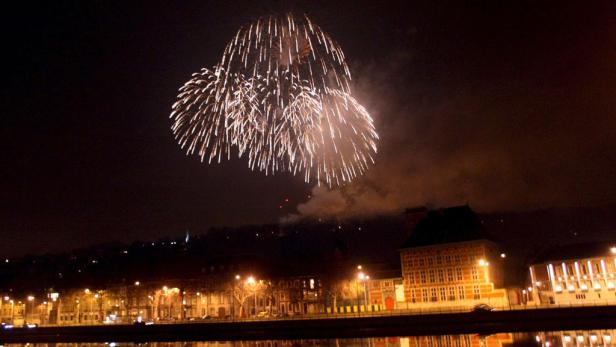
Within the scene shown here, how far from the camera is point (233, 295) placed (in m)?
75.8

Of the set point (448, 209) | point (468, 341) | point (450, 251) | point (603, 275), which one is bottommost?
point (468, 341)

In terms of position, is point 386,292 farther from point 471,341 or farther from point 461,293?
point 471,341

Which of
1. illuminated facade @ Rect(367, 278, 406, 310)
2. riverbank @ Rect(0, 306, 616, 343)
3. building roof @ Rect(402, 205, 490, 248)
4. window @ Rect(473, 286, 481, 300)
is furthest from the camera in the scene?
illuminated facade @ Rect(367, 278, 406, 310)

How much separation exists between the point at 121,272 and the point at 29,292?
47.7 feet

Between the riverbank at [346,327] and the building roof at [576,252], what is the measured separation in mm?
20386

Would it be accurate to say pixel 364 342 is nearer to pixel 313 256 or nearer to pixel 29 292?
pixel 313 256

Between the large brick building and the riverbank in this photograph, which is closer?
the riverbank

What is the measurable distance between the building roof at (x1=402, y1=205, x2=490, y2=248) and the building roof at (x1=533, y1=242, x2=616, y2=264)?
6924 mm

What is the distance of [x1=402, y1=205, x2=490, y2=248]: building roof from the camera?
2692 inches

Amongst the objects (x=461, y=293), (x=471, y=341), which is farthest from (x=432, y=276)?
(x=471, y=341)

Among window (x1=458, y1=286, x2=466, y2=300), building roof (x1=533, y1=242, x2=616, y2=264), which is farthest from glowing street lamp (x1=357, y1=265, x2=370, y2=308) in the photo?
building roof (x1=533, y1=242, x2=616, y2=264)

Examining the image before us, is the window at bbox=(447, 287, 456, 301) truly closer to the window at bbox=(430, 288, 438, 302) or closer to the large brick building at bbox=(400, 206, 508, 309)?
the large brick building at bbox=(400, 206, 508, 309)

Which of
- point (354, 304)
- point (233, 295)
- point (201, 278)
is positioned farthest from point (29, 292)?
point (354, 304)

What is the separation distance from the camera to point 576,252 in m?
64.1
